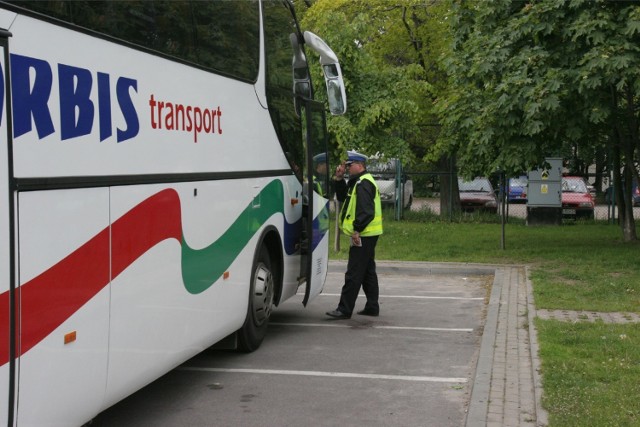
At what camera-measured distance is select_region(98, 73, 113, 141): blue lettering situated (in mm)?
4770

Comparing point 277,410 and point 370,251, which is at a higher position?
point 370,251

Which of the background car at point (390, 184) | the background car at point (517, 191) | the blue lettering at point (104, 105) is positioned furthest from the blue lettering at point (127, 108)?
the background car at point (517, 191)

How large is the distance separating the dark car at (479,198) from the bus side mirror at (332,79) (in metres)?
19.2

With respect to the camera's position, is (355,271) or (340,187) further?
(340,187)

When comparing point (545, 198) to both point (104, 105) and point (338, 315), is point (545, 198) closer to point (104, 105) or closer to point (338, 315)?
point (338, 315)

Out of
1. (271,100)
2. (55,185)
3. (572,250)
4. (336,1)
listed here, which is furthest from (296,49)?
(336,1)

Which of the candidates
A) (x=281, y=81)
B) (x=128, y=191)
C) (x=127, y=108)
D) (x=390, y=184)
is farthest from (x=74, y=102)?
(x=390, y=184)

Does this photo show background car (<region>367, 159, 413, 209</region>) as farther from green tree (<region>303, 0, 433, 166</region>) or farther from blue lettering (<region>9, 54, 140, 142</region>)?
blue lettering (<region>9, 54, 140, 142</region>)

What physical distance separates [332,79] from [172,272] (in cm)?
459

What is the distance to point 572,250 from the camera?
17.2 meters

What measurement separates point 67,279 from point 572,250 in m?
14.3

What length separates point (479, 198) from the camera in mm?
29922

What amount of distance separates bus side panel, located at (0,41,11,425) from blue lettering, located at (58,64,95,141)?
49 centimetres

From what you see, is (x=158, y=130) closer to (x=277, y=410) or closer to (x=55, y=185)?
(x=55, y=185)
